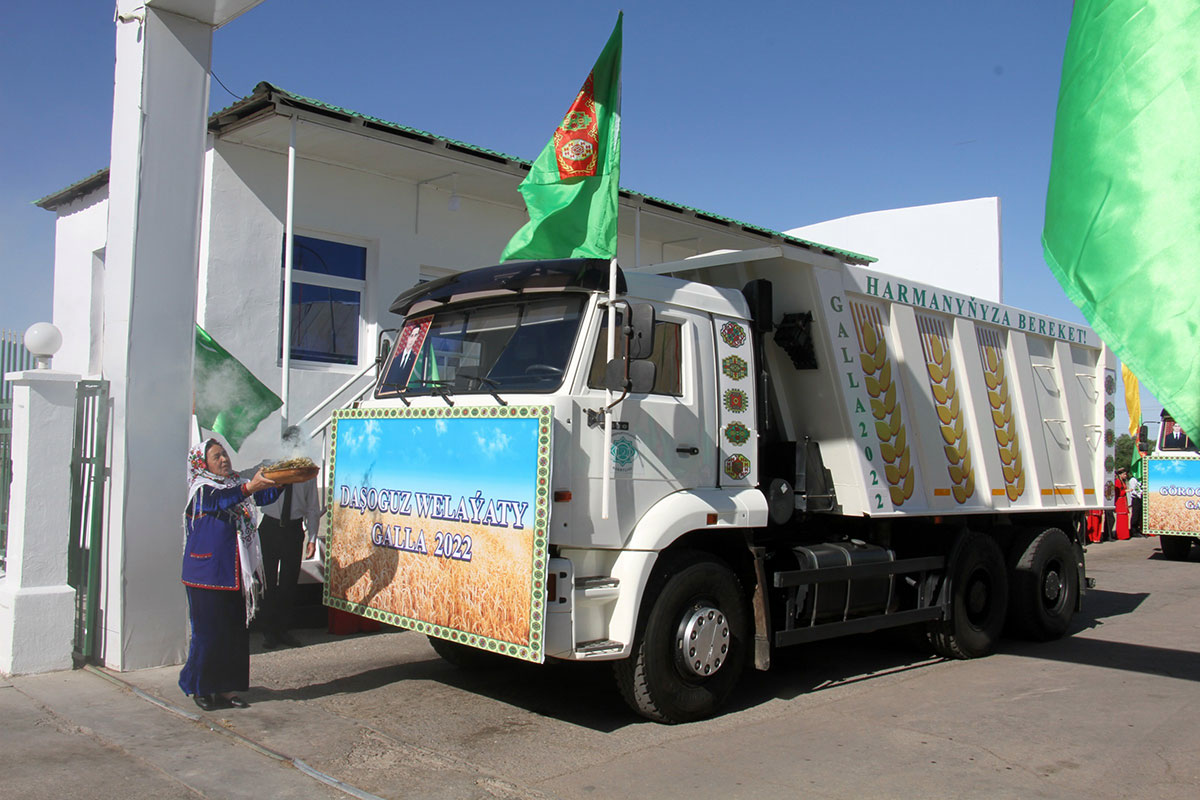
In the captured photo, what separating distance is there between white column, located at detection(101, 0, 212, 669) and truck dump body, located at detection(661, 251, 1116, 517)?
3.82 metres

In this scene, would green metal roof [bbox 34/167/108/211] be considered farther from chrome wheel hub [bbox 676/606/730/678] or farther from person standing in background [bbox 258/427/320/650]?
chrome wheel hub [bbox 676/606/730/678]

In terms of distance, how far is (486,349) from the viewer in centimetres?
586

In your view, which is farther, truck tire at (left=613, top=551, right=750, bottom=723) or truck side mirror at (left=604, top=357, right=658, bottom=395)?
truck tire at (left=613, top=551, right=750, bottom=723)

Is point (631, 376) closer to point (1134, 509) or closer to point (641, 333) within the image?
point (641, 333)

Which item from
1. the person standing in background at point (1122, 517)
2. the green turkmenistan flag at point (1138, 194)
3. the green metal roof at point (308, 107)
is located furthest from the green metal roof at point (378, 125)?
the person standing in background at point (1122, 517)

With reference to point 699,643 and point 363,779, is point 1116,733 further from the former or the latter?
point 363,779

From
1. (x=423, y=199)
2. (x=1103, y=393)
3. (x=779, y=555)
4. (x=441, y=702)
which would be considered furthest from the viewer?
(x=423, y=199)

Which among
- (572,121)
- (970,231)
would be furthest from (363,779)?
(970,231)

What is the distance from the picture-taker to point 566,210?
20.7ft

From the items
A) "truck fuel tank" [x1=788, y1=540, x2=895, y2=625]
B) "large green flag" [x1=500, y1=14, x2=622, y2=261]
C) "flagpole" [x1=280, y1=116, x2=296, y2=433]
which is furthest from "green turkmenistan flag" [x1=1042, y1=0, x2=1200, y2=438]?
"flagpole" [x1=280, y1=116, x2=296, y2=433]

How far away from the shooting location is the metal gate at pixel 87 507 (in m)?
6.71

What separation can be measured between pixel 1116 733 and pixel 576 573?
3.44 metres

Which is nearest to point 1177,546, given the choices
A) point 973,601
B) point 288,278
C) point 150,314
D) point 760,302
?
point 973,601

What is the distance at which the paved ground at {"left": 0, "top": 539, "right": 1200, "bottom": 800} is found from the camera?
468 centimetres
